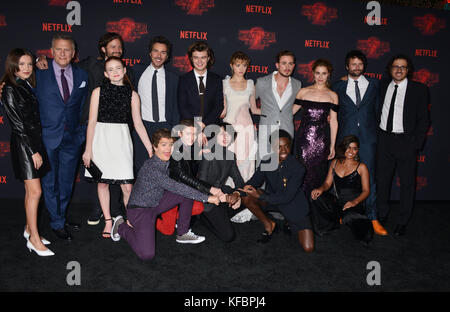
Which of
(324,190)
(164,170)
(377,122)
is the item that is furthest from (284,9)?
(164,170)

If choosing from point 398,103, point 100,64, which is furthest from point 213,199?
point 398,103

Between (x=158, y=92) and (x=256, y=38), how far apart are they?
5.17ft

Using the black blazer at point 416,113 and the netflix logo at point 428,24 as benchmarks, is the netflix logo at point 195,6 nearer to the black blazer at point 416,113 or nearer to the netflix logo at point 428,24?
the black blazer at point 416,113

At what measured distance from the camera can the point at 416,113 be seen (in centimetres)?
379

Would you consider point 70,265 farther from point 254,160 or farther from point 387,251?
point 387,251

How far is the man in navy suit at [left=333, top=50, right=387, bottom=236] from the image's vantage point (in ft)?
12.7

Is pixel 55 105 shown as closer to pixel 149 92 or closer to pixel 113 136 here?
pixel 113 136

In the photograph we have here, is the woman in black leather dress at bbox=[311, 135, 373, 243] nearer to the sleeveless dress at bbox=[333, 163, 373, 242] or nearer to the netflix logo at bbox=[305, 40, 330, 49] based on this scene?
the sleeveless dress at bbox=[333, 163, 373, 242]

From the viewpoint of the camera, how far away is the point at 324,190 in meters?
3.74

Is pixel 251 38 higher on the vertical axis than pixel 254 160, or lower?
higher

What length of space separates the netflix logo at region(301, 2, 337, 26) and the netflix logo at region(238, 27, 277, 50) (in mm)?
548

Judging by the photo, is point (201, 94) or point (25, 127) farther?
point (201, 94)
